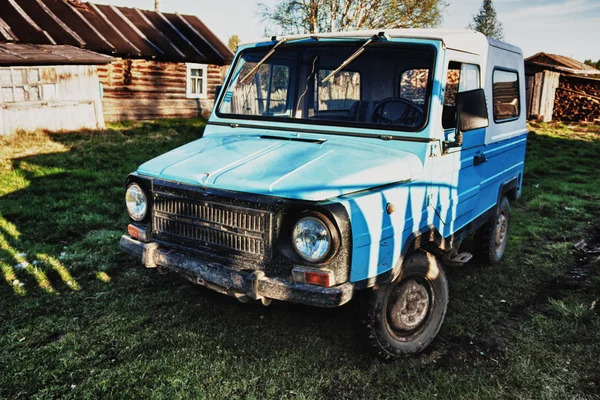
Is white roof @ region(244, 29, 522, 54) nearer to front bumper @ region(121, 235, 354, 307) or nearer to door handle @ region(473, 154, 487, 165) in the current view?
door handle @ region(473, 154, 487, 165)

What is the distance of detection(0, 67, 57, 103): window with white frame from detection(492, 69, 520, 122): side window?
13.1 m

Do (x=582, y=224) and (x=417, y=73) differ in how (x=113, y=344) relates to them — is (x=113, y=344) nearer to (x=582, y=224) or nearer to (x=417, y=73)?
(x=417, y=73)

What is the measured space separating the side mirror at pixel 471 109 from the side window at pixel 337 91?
3.08 ft

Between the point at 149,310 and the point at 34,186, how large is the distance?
5.55m

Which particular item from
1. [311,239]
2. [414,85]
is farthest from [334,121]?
[311,239]

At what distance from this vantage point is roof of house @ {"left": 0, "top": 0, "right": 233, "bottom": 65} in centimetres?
1566

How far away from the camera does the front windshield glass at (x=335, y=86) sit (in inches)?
148

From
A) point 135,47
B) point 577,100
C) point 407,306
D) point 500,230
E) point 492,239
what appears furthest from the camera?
point 577,100

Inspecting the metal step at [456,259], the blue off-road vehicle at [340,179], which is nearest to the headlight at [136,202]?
the blue off-road vehicle at [340,179]

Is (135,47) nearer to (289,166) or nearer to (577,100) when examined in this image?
(289,166)

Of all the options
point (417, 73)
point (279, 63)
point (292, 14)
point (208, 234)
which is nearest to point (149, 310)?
point (208, 234)

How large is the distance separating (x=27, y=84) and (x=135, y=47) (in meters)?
5.08

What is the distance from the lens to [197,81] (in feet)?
67.6

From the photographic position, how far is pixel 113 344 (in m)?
3.65
